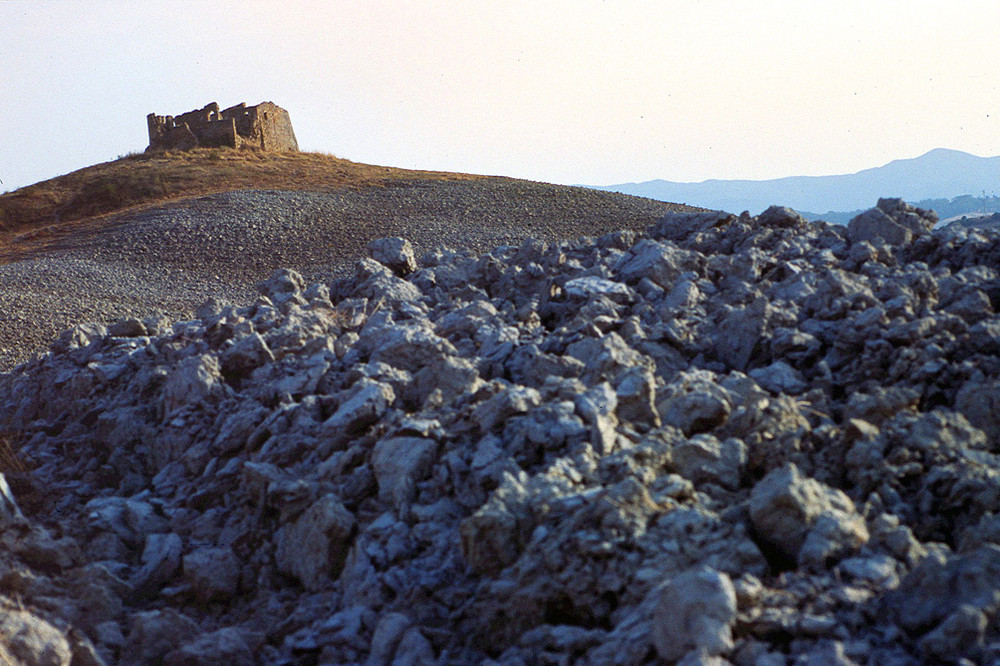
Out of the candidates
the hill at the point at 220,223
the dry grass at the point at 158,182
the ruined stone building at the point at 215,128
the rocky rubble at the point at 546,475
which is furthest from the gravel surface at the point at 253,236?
the rocky rubble at the point at 546,475

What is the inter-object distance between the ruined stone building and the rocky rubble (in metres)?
25.3

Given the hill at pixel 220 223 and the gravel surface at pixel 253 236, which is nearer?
the gravel surface at pixel 253 236

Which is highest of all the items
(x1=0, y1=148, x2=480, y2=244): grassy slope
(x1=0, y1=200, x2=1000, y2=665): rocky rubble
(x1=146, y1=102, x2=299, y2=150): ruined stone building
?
(x1=146, y1=102, x2=299, y2=150): ruined stone building

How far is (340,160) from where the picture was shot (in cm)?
3484

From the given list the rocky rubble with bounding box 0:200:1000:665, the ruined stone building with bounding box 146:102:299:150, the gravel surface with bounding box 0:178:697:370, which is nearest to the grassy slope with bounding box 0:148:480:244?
the ruined stone building with bounding box 146:102:299:150

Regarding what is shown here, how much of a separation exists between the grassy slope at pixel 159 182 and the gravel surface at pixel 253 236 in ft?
6.46

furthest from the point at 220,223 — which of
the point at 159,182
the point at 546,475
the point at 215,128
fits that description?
the point at 546,475

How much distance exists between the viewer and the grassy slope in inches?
1112

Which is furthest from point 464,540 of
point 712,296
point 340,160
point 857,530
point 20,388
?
point 340,160

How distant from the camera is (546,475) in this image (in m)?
4.84

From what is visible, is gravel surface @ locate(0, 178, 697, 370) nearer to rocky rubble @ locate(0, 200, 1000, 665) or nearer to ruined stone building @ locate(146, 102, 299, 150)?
ruined stone building @ locate(146, 102, 299, 150)

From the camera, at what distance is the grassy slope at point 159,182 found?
2823cm

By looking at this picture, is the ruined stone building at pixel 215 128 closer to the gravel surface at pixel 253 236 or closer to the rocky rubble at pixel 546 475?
the gravel surface at pixel 253 236

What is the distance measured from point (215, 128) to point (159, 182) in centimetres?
423
